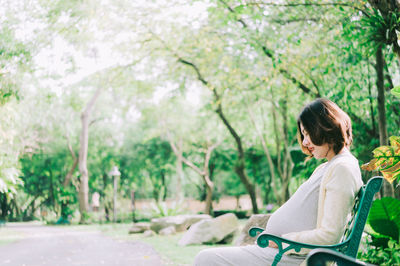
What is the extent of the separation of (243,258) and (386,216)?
3.07m

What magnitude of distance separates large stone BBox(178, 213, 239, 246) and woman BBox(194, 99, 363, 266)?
879 cm

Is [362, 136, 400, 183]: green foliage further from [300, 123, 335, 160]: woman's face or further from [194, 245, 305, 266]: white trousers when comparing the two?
[194, 245, 305, 266]: white trousers

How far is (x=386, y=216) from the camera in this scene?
4691 mm

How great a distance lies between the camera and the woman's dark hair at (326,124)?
2.30m

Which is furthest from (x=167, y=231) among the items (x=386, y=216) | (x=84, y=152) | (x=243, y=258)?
(x=84, y=152)

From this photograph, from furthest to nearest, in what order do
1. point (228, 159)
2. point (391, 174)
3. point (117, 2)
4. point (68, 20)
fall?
point (228, 159) < point (117, 2) < point (68, 20) < point (391, 174)

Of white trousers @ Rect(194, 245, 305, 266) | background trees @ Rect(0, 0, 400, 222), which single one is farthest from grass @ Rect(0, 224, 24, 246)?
white trousers @ Rect(194, 245, 305, 266)

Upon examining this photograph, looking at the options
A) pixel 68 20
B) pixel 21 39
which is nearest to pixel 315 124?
pixel 21 39

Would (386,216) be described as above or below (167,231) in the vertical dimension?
above

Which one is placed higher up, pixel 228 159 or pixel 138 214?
pixel 228 159

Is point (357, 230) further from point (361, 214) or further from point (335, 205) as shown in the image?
point (335, 205)

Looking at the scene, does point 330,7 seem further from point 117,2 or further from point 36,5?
point 117,2

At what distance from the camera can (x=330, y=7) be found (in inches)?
312

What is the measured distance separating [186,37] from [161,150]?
65.8ft
